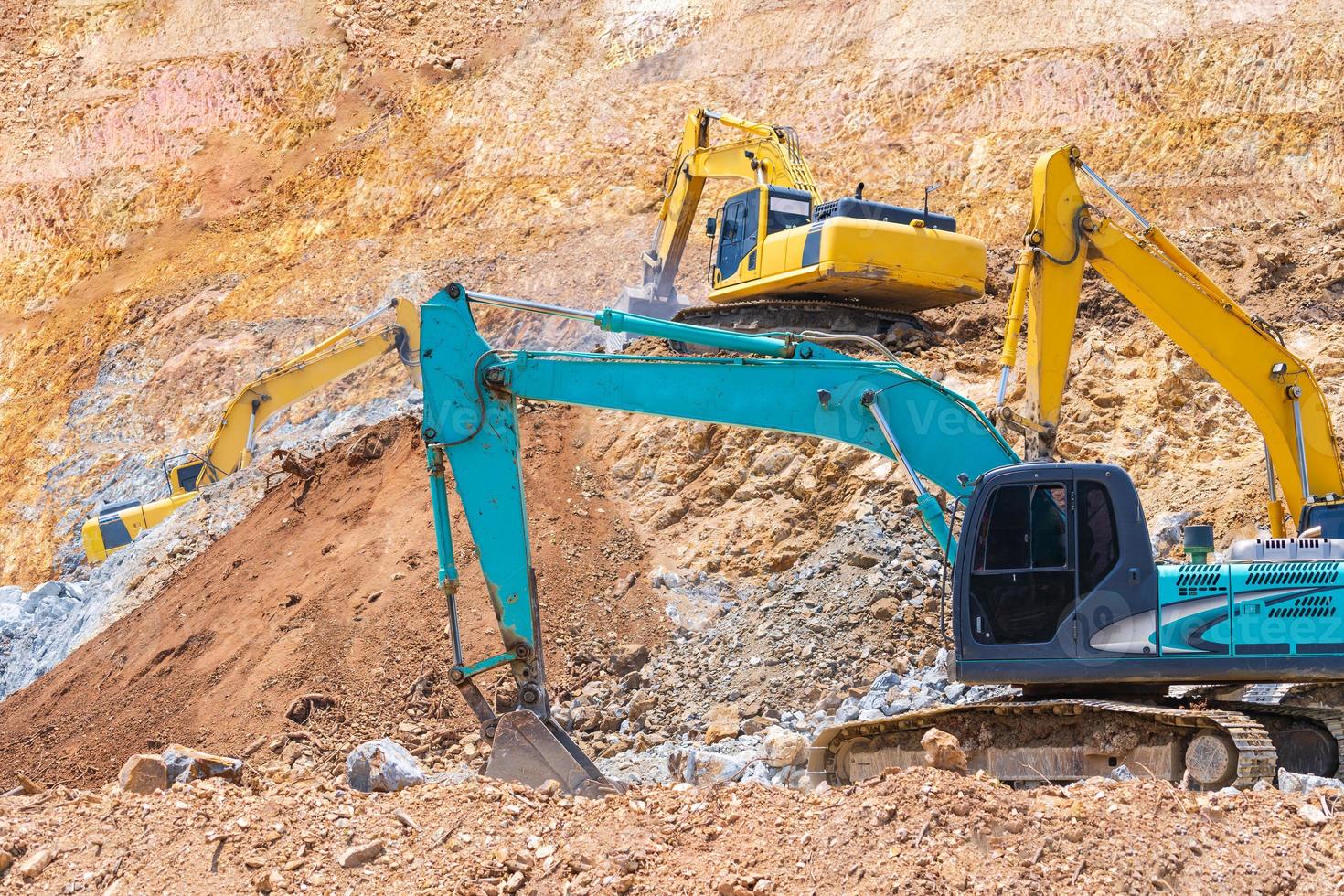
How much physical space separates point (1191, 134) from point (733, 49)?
39.0ft

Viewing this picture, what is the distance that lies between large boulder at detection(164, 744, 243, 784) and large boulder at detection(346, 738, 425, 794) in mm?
690

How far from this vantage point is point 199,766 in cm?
866

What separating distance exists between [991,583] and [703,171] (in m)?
12.9

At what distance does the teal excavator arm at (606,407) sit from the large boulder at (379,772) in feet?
2.07

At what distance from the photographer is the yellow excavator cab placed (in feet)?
56.0

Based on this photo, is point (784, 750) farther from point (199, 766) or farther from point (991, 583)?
point (199, 766)

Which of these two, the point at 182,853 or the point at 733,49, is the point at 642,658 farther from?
the point at 733,49

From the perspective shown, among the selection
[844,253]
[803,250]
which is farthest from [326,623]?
[844,253]

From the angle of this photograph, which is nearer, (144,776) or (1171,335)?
(144,776)

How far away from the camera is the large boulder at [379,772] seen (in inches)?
335

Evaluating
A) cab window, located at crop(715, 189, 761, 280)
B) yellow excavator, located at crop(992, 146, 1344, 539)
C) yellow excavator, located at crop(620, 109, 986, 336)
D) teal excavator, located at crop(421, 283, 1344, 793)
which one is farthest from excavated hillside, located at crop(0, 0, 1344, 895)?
cab window, located at crop(715, 189, 761, 280)

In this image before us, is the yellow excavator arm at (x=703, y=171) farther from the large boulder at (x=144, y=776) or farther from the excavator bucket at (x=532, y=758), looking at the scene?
the large boulder at (x=144, y=776)

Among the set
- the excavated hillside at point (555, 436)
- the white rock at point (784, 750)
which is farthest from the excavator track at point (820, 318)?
the white rock at point (784, 750)

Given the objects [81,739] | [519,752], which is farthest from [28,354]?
[519,752]
